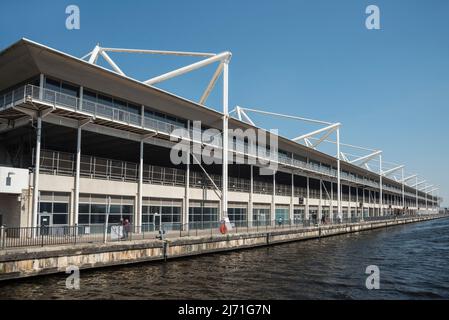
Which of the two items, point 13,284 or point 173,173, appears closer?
point 13,284

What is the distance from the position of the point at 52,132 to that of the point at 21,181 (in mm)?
5703

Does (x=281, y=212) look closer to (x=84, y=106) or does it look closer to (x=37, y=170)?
(x=84, y=106)

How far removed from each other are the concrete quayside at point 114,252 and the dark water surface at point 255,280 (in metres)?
0.53

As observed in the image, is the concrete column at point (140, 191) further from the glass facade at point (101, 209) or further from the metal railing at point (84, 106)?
the metal railing at point (84, 106)

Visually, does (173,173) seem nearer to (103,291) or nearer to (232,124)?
(232,124)

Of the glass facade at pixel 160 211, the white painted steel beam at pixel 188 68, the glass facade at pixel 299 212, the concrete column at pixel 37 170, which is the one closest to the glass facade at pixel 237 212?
the glass facade at pixel 160 211

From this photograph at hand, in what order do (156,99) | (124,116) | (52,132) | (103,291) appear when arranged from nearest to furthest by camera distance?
(103,291) → (52,132) → (124,116) → (156,99)

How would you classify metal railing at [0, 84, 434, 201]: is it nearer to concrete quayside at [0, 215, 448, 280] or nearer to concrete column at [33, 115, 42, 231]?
concrete column at [33, 115, 42, 231]

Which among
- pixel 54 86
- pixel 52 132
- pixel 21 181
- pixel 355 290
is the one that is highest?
pixel 54 86

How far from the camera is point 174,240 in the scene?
27.0m

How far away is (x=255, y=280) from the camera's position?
20031mm

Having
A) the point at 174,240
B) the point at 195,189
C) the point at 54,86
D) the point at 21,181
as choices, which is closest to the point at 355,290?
the point at 174,240

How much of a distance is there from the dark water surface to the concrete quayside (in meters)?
0.53

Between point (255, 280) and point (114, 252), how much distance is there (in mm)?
8149
